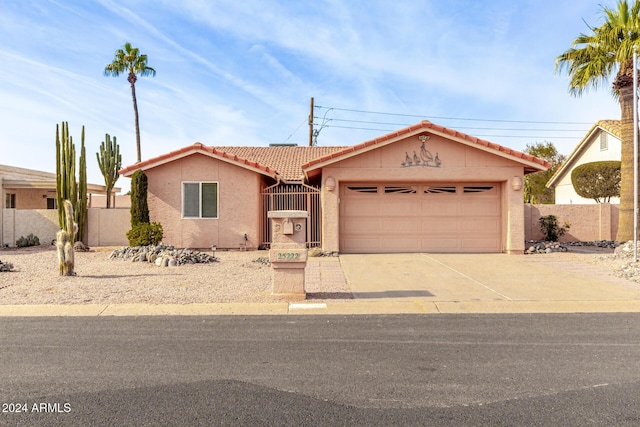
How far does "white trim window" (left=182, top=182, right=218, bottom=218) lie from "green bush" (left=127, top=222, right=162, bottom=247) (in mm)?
1344

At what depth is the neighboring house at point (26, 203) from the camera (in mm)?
19562

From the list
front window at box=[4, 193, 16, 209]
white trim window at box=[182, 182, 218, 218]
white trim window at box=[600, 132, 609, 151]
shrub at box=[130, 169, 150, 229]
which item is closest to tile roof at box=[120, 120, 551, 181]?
shrub at box=[130, 169, 150, 229]

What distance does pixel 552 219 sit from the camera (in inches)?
755

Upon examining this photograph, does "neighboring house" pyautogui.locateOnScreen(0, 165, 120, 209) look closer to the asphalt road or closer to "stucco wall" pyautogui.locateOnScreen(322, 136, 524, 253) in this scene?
"stucco wall" pyautogui.locateOnScreen(322, 136, 524, 253)

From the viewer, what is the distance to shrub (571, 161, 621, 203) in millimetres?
24778

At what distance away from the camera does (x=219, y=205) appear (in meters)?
16.9

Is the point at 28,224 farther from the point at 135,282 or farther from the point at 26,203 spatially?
the point at 135,282

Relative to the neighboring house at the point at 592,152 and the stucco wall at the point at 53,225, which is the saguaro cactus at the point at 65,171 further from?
the neighboring house at the point at 592,152

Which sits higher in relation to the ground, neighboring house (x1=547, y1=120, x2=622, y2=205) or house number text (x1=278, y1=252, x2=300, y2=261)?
neighboring house (x1=547, y1=120, x2=622, y2=205)

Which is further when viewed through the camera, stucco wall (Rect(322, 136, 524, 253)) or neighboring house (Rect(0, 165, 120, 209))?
neighboring house (Rect(0, 165, 120, 209))

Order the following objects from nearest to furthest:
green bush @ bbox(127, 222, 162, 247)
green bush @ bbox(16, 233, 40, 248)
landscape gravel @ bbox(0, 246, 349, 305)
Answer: landscape gravel @ bbox(0, 246, 349, 305)
green bush @ bbox(127, 222, 162, 247)
green bush @ bbox(16, 233, 40, 248)

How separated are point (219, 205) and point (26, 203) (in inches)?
617

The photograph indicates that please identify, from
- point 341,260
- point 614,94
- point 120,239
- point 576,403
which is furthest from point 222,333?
point 614,94

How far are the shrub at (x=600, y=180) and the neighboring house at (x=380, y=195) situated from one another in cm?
1210
